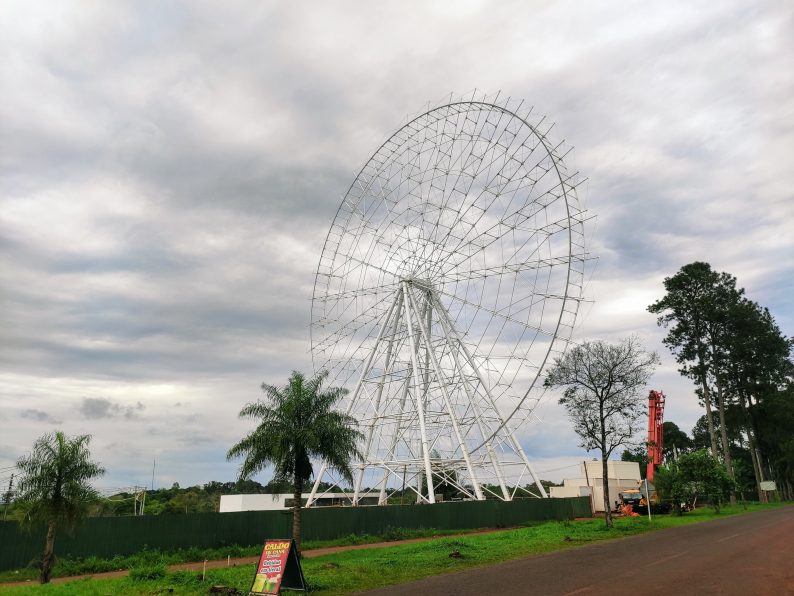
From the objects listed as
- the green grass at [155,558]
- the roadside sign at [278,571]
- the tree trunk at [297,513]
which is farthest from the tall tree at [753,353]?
the roadside sign at [278,571]

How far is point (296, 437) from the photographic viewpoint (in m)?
25.5

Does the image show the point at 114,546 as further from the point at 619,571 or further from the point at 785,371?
the point at 785,371

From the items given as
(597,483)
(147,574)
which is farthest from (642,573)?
(597,483)

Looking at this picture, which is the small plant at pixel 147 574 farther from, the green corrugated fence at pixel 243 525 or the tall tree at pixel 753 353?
the tall tree at pixel 753 353

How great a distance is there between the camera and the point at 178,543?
27156 millimetres

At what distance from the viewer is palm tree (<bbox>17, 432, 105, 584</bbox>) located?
19.1 m

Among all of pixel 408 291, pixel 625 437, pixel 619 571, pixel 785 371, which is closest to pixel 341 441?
pixel 619 571

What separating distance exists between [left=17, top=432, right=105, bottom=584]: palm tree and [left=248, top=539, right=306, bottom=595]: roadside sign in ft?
29.7

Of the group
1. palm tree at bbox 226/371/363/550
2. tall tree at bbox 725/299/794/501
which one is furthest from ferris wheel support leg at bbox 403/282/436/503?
tall tree at bbox 725/299/794/501

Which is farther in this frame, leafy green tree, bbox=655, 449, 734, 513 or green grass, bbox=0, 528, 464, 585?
leafy green tree, bbox=655, 449, 734, 513

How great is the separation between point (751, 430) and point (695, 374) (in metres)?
16.7

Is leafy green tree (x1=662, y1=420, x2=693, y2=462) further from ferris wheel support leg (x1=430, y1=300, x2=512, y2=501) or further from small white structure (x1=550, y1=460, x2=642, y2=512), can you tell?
ferris wheel support leg (x1=430, y1=300, x2=512, y2=501)

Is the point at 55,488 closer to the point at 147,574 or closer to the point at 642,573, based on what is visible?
the point at 147,574

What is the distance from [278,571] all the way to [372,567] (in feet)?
22.2
